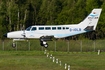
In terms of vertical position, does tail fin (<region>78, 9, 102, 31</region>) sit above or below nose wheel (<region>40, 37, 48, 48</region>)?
above

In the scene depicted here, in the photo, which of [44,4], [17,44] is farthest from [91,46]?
[44,4]

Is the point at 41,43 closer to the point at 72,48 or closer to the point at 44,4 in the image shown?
the point at 72,48

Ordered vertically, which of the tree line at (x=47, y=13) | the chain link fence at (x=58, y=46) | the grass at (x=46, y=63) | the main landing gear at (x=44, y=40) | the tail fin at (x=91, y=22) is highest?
the tree line at (x=47, y=13)

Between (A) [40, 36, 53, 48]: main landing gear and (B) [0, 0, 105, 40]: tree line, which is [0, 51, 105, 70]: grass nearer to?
(A) [40, 36, 53, 48]: main landing gear

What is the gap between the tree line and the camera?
8538cm

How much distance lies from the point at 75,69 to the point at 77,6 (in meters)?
63.3

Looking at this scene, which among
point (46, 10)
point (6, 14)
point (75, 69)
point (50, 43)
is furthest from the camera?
point (46, 10)

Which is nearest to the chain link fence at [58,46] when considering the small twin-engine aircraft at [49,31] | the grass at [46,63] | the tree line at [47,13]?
the small twin-engine aircraft at [49,31]

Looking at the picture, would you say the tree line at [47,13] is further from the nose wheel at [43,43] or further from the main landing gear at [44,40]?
the nose wheel at [43,43]

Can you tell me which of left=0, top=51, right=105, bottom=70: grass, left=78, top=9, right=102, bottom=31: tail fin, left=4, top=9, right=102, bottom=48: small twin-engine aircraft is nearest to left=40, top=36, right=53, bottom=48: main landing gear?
left=4, top=9, right=102, bottom=48: small twin-engine aircraft

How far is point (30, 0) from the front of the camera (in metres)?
98.4

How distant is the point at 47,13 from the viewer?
93250 millimetres

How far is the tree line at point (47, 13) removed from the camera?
3361 inches

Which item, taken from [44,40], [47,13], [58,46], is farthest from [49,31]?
[47,13]
